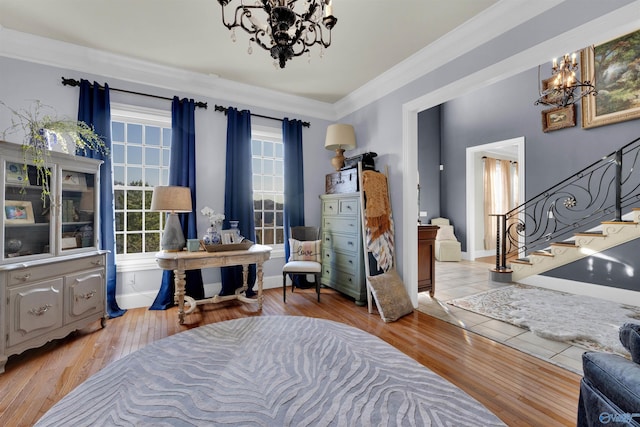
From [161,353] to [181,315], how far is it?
0.72m

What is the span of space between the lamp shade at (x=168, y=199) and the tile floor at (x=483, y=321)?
3.10m

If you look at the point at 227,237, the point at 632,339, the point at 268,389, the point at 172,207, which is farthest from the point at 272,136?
the point at 632,339

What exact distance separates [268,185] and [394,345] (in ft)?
9.84

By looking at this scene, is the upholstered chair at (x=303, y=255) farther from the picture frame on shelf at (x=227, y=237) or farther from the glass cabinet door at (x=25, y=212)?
the glass cabinet door at (x=25, y=212)

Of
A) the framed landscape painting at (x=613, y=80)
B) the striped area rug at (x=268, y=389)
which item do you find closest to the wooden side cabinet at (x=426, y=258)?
the striped area rug at (x=268, y=389)

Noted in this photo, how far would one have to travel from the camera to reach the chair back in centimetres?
418

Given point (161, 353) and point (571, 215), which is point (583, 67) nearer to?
point (571, 215)

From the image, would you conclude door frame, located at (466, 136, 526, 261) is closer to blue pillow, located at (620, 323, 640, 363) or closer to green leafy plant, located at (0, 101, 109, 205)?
blue pillow, located at (620, 323, 640, 363)

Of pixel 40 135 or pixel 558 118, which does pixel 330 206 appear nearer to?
pixel 40 135

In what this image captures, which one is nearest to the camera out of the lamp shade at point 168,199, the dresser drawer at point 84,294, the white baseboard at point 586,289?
the dresser drawer at point 84,294

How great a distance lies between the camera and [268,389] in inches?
→ 69.2

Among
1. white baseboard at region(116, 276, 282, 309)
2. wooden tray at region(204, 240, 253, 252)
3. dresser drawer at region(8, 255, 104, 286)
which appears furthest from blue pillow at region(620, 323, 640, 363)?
white baseboard at region(116, 276, 282, 309)

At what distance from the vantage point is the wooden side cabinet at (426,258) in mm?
3777

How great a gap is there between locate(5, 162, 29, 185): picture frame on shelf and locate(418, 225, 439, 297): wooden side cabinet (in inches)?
163
